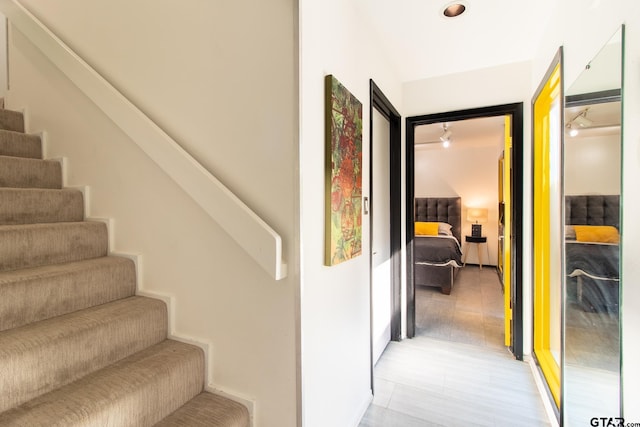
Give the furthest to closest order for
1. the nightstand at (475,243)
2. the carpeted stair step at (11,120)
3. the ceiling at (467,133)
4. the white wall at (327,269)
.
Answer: the nightstand at (475,243)
the ceiling at (467,133)
the carpeted stair step at (11,120)
the white wall at (327,269)

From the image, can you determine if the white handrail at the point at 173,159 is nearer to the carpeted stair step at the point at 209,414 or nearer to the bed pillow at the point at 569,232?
the carpeted stair step at the point at 209,414

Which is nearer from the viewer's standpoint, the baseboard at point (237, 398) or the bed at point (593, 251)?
the bed at point (593, 251)

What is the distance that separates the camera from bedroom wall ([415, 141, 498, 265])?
20.3 feet

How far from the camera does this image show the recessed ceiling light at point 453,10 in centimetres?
180

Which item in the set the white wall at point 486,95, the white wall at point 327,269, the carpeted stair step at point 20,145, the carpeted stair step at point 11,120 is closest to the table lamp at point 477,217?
the white wall at point 486,95

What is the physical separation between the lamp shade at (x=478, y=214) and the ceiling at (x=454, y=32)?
4155 millimetres

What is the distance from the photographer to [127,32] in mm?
1546

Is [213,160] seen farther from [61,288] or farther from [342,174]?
[61,288]

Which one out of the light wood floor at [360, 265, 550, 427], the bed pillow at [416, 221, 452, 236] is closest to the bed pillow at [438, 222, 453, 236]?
the bed pillow at [416, 221, 452, 236]

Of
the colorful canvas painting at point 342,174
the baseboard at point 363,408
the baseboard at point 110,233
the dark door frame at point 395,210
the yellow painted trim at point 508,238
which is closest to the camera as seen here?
the colorful canvas painting at point 342,174

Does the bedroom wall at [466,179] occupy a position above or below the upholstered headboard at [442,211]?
above

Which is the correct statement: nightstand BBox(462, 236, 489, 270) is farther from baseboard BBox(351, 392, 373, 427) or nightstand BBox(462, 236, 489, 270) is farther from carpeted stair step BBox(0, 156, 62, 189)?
carpeted stair step BBox(0, 156, 62, 189)

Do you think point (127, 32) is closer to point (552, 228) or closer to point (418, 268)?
point (552, 228)

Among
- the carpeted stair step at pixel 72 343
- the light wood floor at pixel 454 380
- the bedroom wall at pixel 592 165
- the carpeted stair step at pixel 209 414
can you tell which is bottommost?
the light wood floor at pixel 454 380
